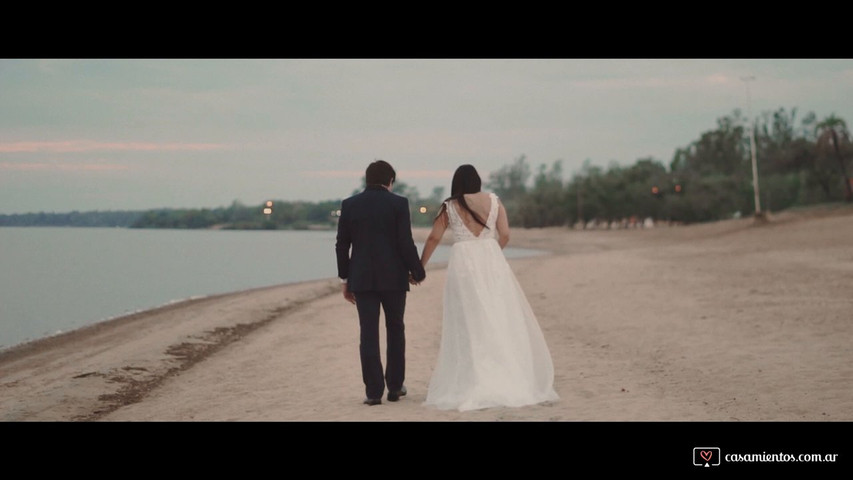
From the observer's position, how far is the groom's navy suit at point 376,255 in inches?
303

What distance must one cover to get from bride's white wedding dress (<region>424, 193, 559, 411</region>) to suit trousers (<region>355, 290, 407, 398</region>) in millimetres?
412

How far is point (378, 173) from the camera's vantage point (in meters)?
7.80

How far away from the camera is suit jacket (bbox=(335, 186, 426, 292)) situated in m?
7.70

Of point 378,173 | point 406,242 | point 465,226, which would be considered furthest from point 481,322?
point 378,173

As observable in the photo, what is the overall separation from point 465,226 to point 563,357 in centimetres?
458

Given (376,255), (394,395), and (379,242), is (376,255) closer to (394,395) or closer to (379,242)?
(379,242)

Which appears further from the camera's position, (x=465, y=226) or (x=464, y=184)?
(x=465, y=226)

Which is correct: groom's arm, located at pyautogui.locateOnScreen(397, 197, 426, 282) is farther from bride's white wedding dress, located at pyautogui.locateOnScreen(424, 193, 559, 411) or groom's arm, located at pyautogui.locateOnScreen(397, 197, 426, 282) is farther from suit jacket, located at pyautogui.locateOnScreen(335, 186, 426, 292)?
bride's white wedding dress, located at pyautogui.locateOnScreen(424, 193, 559, 411)

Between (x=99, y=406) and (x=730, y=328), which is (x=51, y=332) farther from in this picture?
(x=730, y=328)

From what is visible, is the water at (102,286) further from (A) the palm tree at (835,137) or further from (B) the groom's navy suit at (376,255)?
(A) the palm tree at (835,137)

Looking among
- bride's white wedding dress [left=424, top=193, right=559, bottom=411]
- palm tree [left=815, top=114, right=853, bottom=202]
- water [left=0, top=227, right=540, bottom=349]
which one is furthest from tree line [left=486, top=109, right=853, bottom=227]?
bride's white wedding dress [left=424, top=193, right=559, bottom=411]

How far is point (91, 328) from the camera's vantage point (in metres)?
24.0

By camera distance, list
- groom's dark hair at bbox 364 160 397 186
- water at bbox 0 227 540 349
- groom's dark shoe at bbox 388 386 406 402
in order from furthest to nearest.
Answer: water at bbox 0 227 540 349, groom's dark shoe at bbox 388 386 406 402, groom's dark hair at bbox 364 160 397 186
